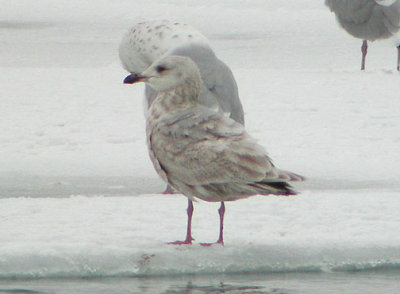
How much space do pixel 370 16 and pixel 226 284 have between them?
9.93 meters

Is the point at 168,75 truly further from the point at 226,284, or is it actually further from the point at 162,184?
the point at 162,184

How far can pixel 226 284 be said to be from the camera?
468 cm

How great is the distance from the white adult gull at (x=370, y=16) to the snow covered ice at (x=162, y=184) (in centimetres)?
44

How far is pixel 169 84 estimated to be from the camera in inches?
196

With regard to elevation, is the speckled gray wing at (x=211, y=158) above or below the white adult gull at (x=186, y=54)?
below

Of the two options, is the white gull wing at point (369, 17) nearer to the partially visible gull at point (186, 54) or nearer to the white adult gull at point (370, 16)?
the white adult gull at point (370, 16)

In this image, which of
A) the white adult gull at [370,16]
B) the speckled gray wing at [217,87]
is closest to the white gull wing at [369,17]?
the white adult gull at [370,16]

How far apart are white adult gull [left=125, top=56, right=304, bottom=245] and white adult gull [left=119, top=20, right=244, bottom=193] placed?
0.97 m

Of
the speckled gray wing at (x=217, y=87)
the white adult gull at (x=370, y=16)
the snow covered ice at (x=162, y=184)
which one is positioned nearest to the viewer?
the snow covered ice at (x=162, y=184)

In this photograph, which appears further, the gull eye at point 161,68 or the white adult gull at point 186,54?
the white adult gull at point 186,54

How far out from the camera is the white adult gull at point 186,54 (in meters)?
6.42

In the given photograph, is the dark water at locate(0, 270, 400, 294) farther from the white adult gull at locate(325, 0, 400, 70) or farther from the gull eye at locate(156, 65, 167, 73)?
the white adult gull at locate(325, 0, 400, 70)

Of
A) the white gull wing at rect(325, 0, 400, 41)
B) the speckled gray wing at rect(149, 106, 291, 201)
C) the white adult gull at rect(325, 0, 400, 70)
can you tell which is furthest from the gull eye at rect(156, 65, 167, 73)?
the white gull wing at rect(325, 0, 400, 41)

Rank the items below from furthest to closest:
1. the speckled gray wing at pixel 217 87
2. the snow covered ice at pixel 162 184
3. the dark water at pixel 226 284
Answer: the speckled gray wing at pixel 217 87 → the snow covered ice at pixel 162 184 → the dark water at pixel 226 284
